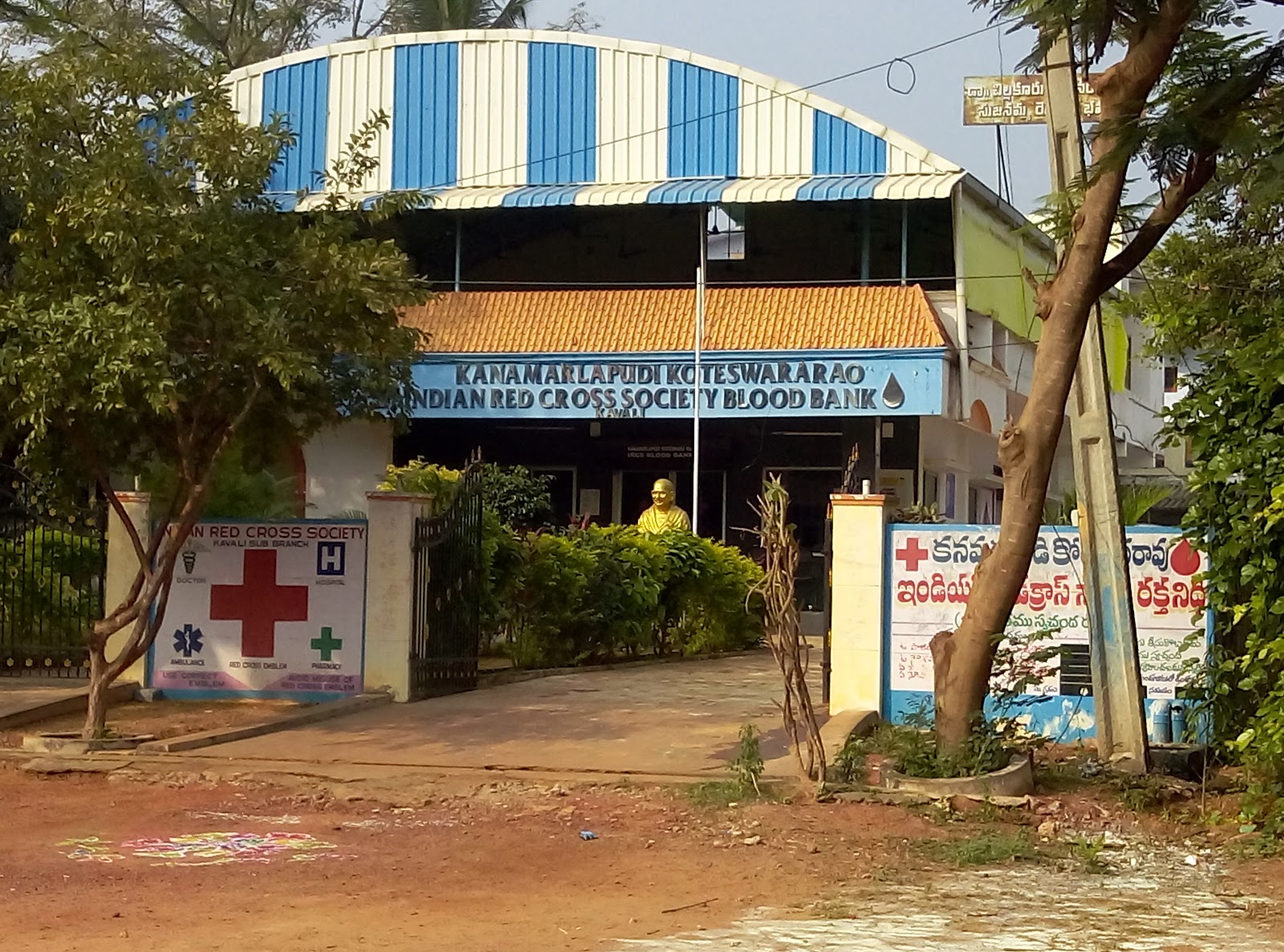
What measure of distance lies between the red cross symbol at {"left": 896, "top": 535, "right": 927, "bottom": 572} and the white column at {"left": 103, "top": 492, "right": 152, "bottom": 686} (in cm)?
623

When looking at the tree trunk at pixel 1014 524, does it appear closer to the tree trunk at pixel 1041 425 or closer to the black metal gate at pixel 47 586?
the tree trunk at pixel 1041 425

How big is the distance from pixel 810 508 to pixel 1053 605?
41.9 ft

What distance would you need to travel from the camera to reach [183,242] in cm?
1044

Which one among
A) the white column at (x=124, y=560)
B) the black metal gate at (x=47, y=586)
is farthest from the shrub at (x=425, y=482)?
the black metal gate at (x=47, y=586)

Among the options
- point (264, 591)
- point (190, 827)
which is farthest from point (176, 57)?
point (190, 827)

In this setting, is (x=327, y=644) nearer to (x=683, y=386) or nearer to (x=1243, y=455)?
(x=1243, y=455)

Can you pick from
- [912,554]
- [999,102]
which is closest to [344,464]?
[999,102]

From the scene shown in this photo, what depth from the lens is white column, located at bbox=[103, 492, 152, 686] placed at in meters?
13.5

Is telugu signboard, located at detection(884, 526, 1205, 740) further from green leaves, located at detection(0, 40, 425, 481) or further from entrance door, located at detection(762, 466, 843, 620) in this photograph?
entrance door, located at detection(762, 466, 843, 620)

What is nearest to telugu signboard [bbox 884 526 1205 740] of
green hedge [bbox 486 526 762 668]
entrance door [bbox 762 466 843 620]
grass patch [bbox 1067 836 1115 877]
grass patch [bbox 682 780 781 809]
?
grass patch [bbox 1067 836 1115 877]

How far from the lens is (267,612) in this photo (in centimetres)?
1338

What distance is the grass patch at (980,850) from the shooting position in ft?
25.8

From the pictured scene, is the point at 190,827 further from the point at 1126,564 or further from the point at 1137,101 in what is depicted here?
the point at 1137,101

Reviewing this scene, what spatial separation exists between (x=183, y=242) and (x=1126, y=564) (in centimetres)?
632
